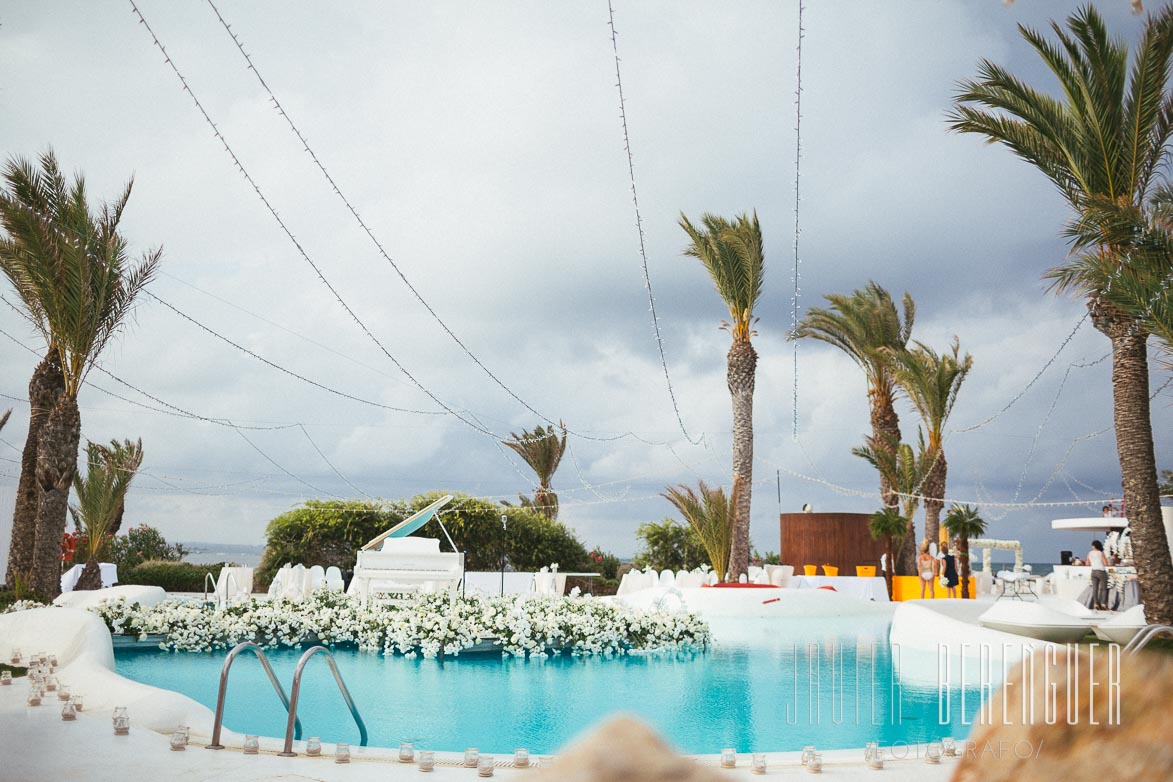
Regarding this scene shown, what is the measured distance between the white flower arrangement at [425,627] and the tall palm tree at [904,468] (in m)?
10.7

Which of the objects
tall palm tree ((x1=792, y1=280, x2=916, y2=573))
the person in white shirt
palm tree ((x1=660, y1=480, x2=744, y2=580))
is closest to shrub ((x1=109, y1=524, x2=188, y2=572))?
palm tree ((x1=660, y1=480, x2=744, y2=580))

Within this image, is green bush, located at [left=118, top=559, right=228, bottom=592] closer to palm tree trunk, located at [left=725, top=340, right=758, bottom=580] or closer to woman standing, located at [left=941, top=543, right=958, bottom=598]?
palm tree trunk, located at [left=725, top=340, right=758, bottom=580]

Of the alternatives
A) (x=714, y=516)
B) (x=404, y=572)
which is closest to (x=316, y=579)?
(x=404, y=572)

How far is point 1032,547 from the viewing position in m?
25.7

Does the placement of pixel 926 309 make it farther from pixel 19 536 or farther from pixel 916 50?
pixel 19 536

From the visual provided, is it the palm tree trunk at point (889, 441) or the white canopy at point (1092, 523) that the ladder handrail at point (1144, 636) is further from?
the white canopy at point (1092, 523)

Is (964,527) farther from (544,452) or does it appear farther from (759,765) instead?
(759,765)

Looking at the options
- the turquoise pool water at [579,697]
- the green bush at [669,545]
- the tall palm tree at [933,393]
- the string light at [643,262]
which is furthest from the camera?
the green bush at [669,545]

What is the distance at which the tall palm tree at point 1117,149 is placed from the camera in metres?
10.6

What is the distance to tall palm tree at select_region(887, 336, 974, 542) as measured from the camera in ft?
64.7

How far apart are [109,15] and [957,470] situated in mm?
18825

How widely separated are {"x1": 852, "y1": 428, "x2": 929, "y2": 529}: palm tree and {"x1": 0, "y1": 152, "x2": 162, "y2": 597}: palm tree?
53.2ft

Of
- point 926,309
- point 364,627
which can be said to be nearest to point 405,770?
point 364,627

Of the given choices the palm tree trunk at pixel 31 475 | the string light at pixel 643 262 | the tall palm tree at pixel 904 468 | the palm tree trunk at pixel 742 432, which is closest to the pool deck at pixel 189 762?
the string light at pixel 643 262
